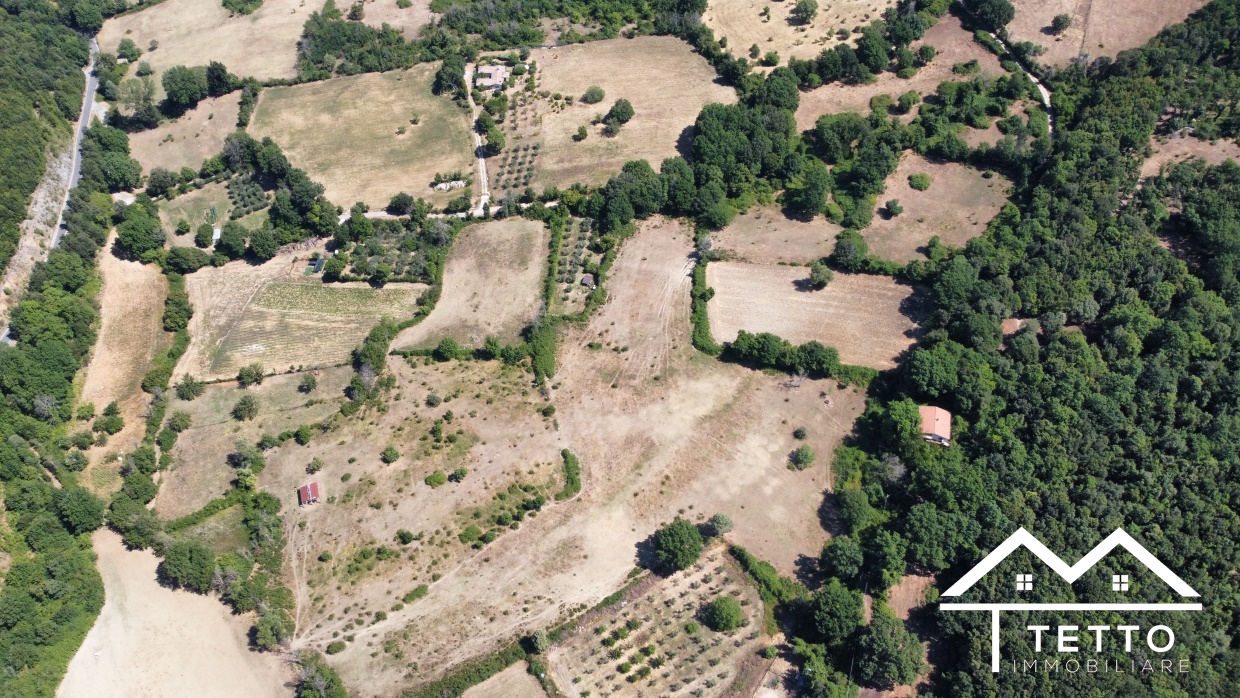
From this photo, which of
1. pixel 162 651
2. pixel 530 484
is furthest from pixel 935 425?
pixel 162 651

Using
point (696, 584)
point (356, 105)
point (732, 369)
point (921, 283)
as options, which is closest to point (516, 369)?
point (732, 369)

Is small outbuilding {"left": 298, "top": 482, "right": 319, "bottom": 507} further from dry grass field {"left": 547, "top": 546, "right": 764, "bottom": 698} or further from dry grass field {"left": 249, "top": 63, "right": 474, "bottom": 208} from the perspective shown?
dry grass field {"left": 249, "top": 63, "right": 474, "bottom": 208}

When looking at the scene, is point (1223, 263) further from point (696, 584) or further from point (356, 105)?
point (356, 105)

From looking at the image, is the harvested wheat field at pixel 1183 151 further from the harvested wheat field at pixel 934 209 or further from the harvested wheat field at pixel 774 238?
the harvested wheat field at pixel 774 238

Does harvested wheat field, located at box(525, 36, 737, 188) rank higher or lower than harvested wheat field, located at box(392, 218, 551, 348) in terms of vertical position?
higher

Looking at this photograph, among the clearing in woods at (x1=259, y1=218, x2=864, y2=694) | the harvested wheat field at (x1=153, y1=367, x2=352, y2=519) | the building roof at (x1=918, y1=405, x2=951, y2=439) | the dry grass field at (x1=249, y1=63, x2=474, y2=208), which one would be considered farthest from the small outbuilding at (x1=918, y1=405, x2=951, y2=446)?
the dry grass field at (x1=249, y1=63, x2=474, y2=208)

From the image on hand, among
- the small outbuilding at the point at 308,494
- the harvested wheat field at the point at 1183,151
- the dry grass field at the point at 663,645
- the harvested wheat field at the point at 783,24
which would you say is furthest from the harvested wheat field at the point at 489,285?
the harvested wheat field at the point at 1183,151
